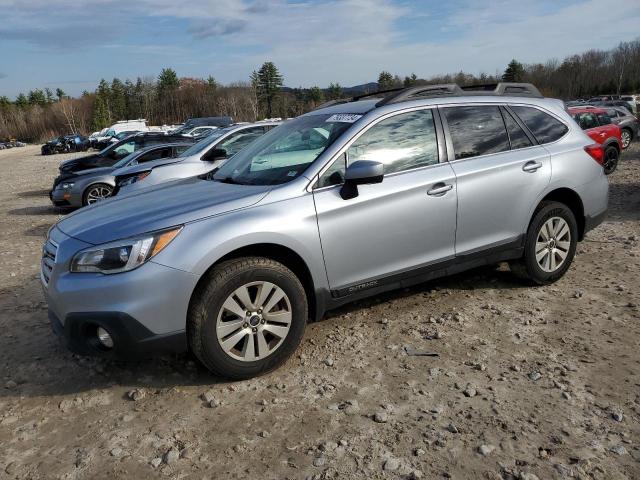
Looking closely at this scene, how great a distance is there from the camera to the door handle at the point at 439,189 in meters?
4.15

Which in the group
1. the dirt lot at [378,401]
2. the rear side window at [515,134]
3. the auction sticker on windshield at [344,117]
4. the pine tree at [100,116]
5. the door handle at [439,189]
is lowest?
the dirt lot at [378,401]

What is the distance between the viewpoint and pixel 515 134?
4.79 meters

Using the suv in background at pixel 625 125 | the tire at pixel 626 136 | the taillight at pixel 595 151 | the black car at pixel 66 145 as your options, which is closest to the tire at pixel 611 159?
the suv in background at pixel 625 125

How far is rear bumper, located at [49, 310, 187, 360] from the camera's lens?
322 cm

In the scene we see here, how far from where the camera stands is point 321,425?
3.09m

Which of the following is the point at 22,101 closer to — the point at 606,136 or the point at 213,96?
the point at 213,96

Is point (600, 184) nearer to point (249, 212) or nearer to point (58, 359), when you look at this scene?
point (249, 212)

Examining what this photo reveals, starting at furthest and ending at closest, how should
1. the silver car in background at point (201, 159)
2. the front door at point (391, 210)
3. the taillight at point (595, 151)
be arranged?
1. the silver car in background at point (201, 159)
2. the taillight at point (595, 151)
3. the front door at point (391, 210)

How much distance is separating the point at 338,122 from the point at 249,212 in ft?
3.91

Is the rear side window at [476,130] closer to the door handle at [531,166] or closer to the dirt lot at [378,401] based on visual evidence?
the door handle at [531,166]

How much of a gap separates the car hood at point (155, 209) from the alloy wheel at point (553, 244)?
2.62 metres

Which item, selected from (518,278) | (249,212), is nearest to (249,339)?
(249,212)

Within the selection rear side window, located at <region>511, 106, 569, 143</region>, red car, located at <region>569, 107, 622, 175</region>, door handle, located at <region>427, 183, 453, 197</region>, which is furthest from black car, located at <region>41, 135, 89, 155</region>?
door handle, located at <region>427, 183, 453, 197</region>

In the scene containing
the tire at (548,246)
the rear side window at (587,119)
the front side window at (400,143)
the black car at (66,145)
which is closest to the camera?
the front side window at (400,143)
